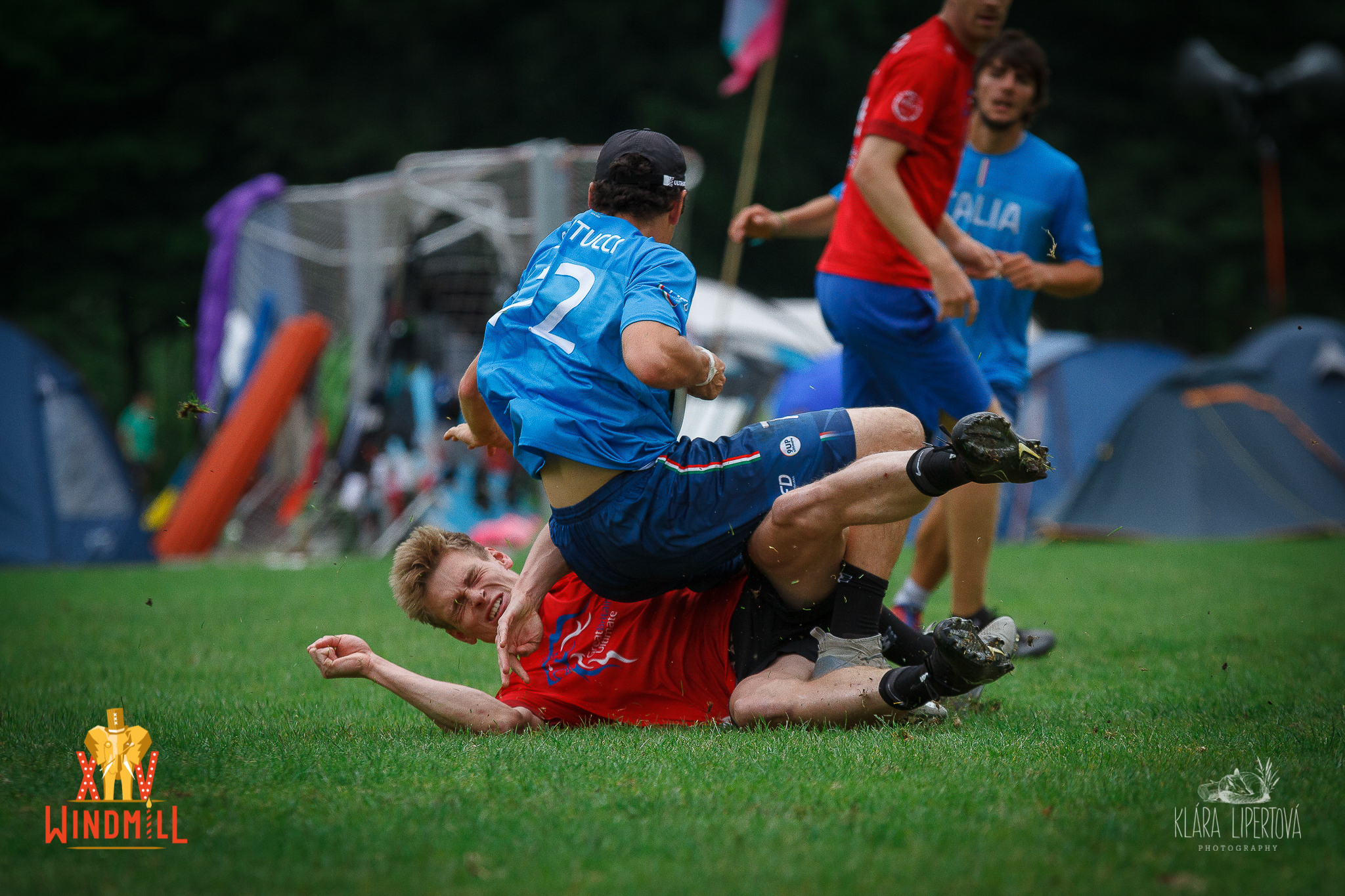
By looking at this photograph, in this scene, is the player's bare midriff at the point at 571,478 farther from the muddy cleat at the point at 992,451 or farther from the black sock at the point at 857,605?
the muddy cleat at the point at 992,451

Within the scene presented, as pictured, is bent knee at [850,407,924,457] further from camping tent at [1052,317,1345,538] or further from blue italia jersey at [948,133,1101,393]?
camping tent at [1052,317,1345,538]

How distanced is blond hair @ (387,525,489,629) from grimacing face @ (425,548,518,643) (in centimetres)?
2

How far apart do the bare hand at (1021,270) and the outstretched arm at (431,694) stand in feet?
7.68

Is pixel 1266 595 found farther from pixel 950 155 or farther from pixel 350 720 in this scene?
pixel 350 720

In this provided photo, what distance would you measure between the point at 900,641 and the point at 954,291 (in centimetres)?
106

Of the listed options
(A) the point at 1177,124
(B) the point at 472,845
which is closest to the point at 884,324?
(B) the point at 472,845

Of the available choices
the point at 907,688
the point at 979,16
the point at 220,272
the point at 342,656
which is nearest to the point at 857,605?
the point at 907,688

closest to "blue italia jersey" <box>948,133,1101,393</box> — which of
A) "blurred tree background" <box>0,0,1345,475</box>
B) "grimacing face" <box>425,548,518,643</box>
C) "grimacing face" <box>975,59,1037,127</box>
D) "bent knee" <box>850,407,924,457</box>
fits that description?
"grimacing face" <box>975,59,1037,127</box>

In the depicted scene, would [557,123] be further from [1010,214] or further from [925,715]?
[925,715]

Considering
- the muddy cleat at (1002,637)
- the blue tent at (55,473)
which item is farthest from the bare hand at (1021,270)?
the blue tent at (55,473)

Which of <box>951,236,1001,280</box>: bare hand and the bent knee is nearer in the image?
the bent knee

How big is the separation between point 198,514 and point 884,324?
34.2ft

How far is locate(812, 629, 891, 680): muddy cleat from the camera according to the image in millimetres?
3230

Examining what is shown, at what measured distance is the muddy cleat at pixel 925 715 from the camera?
3291 mm
